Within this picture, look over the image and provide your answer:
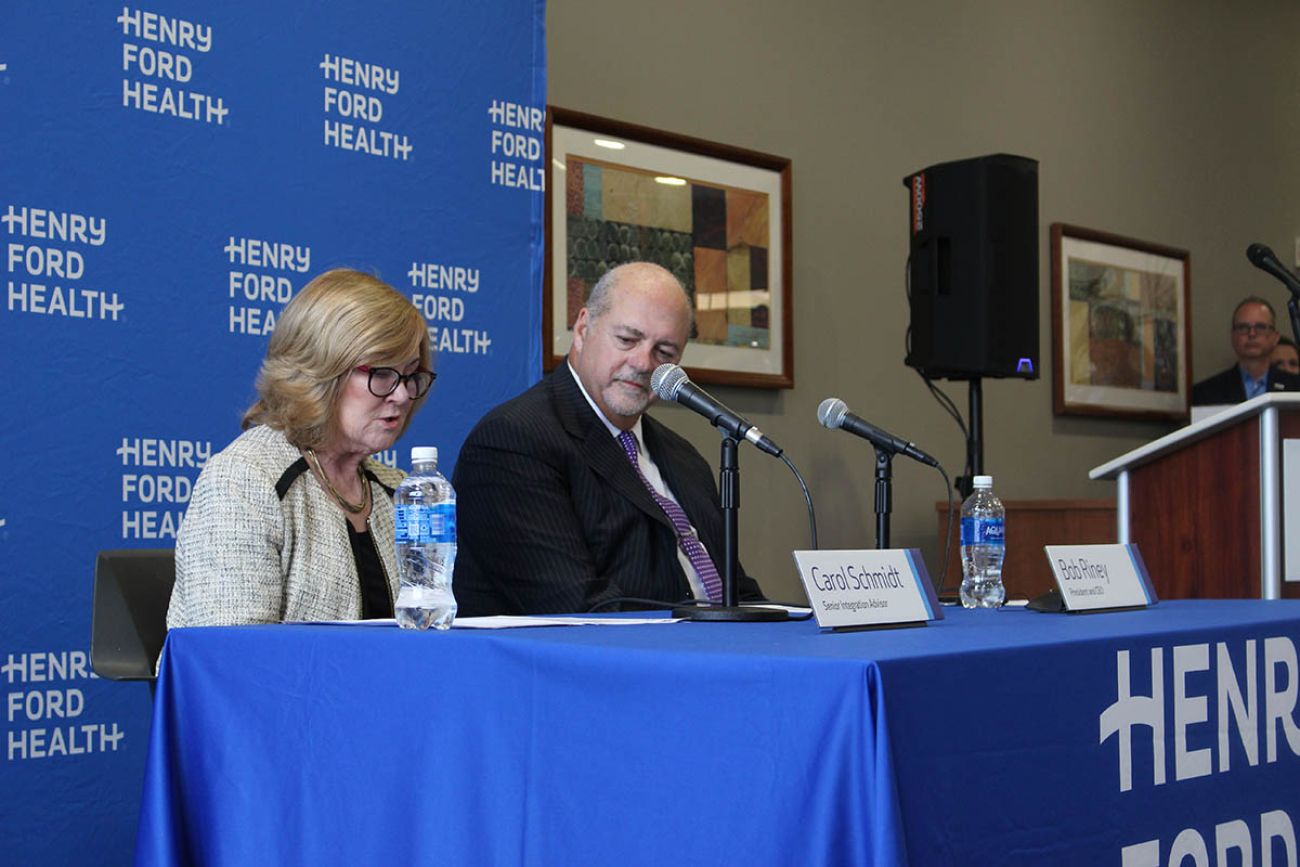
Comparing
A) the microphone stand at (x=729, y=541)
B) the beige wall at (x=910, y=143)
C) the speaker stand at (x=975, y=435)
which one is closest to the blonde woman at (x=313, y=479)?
the microphone stand at (x=729, y=541)

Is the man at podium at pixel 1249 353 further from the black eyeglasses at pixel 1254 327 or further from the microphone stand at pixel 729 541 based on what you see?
the microphone stand at pixel 729 541

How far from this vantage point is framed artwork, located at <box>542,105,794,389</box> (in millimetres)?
4109

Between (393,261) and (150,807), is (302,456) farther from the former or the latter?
(393,261)

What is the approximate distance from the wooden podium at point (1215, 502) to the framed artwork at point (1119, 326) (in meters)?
2.24

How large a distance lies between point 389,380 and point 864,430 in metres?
0.76

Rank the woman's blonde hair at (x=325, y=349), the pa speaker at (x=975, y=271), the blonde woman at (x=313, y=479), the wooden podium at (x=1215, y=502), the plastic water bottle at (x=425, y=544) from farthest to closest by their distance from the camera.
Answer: the pa speaker at (x=975, y=271), the wooden podium at (x=1215, y=502), the woman's blonde hair at (x=325, y=349), the blonde woman at (x=313, y=479), the plastic water bottle at (x=425, y=544)

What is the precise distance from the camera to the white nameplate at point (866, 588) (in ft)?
4.87

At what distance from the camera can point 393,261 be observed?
3.10 m

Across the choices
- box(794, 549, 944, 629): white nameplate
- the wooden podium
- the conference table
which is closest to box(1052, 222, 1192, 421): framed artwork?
the wooden podium

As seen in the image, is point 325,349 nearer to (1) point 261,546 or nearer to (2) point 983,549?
(1) point 261,546

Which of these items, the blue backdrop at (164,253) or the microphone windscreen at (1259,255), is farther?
the microphone windscreen at (1259,255)

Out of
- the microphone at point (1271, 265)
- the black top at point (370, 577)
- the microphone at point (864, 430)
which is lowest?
the black top at point (370, 577)

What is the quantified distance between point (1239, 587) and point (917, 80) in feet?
8.39

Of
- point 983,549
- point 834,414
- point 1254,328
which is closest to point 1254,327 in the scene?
point 1254,328
